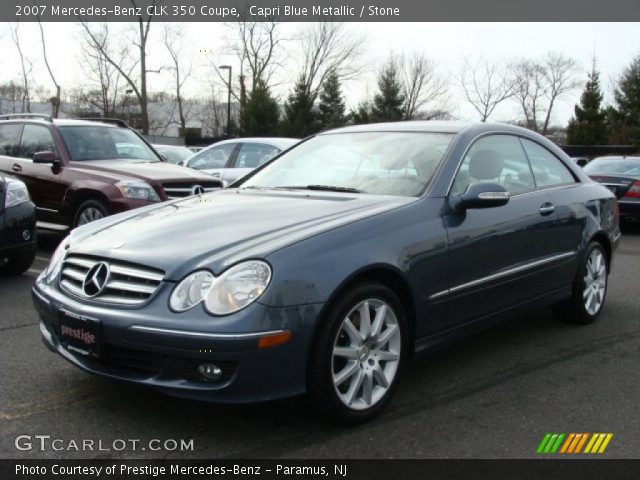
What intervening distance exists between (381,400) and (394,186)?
1277 millimetres

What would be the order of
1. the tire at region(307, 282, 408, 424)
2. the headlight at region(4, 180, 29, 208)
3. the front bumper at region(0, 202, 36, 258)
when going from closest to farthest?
the tire at region(307, 282, 408, 424) → the front bumper at region(0, 202, 36, 258) → the headlight at region(4, 180, 29, 208)

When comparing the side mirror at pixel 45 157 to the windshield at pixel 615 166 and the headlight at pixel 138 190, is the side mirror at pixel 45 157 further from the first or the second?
the windshield at pixel 615 166

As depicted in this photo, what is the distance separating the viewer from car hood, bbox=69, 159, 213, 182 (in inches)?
301

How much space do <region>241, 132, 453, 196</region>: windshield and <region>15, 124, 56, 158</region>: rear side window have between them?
4677 millimetres

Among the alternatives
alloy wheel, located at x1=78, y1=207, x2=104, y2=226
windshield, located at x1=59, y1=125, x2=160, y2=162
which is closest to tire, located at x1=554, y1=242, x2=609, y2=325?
alloy wheel, located at x1=78, y1=207, x2=104, y2=226

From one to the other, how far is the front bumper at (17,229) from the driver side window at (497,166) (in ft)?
13.9

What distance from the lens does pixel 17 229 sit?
20.3ft

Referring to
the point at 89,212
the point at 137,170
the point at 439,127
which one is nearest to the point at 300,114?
the point at 137,170

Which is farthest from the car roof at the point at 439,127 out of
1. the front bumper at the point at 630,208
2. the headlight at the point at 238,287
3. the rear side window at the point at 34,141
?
the front bumper at the point at 630,208

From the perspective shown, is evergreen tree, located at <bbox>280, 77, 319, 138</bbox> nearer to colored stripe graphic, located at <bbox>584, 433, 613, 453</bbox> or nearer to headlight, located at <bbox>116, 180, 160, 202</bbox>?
headlight, located at <bbox>116, 180, 160, 202</bbox>

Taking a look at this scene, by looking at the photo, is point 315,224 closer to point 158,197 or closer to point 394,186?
point 394,186

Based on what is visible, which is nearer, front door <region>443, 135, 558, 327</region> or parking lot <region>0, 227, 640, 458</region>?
parking lot <region>0, 227, 640, 458</region>

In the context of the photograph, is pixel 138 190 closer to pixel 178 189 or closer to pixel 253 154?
pixel 178 189

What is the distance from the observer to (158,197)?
751 cm
